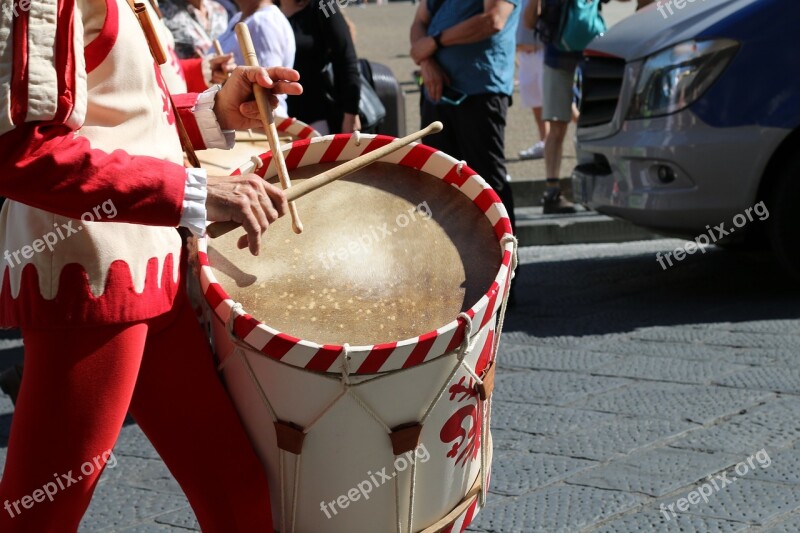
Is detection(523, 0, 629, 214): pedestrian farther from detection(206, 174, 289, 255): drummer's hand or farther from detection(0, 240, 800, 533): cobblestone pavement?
detection(206, 174, 289, 255): drummer's hand

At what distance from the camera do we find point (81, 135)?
6.04 feet

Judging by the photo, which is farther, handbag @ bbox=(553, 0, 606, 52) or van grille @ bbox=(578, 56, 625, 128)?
handbag @ bbox=(553, 0, 606, 52)

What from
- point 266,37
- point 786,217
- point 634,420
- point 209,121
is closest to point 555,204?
point 786,217

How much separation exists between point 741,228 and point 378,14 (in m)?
19.8

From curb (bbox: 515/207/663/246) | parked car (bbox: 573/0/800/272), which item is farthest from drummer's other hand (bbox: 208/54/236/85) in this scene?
curb (bbox: 515/207/663/246)

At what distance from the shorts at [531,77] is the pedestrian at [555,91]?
71 cm

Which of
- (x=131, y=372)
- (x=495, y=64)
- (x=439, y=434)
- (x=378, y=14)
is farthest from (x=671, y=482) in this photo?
(x=378, y=14)

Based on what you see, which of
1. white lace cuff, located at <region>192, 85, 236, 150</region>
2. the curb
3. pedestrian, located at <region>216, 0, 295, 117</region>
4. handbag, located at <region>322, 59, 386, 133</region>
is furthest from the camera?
the curb

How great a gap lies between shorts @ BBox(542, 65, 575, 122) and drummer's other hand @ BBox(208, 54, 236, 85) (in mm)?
4689

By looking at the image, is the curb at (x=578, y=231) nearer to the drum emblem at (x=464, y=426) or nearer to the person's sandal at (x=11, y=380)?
the person's sandal at (x=11, y=380)

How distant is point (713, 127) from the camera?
5047 mm

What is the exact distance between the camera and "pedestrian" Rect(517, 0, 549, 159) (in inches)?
322

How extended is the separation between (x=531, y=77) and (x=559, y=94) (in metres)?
1.05

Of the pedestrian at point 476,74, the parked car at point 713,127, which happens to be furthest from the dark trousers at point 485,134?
the parked car at point 713,127
